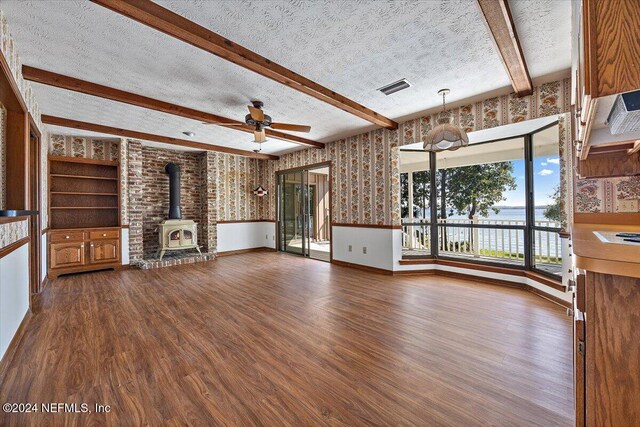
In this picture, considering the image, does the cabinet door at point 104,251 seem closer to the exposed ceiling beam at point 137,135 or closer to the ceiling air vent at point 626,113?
the exposed ceiling beam at point 137,135

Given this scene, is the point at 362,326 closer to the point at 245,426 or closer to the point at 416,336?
the point at 416,336

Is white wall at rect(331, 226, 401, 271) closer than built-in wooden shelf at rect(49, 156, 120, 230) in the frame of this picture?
Yes

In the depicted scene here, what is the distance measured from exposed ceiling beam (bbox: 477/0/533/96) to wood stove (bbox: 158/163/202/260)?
6.13 m

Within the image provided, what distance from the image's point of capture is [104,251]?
203 inches

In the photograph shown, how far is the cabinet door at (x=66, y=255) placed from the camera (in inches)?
185

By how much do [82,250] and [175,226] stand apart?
5.18 ft

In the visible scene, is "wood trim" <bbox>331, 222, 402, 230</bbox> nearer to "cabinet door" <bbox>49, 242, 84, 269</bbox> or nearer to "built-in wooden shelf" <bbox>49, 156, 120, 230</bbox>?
"built-in wooden shelf" <bbox>49, 156, 120, 230</bbox>

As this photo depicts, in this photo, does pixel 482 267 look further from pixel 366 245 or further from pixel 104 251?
pixel 104 251

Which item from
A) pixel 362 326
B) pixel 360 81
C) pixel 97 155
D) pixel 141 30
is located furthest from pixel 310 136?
pixel 97 155

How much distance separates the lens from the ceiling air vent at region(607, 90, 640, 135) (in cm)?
111

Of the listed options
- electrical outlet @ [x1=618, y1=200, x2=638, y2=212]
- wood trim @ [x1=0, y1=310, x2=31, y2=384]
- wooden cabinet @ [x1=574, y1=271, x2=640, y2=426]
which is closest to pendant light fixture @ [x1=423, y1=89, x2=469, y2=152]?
electrical outlet @ [x1=618, y1=200, x2=638, y2=212]

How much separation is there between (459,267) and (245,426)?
408cm

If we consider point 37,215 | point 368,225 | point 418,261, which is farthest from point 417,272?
point 37,215

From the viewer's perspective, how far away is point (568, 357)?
2.05 m
